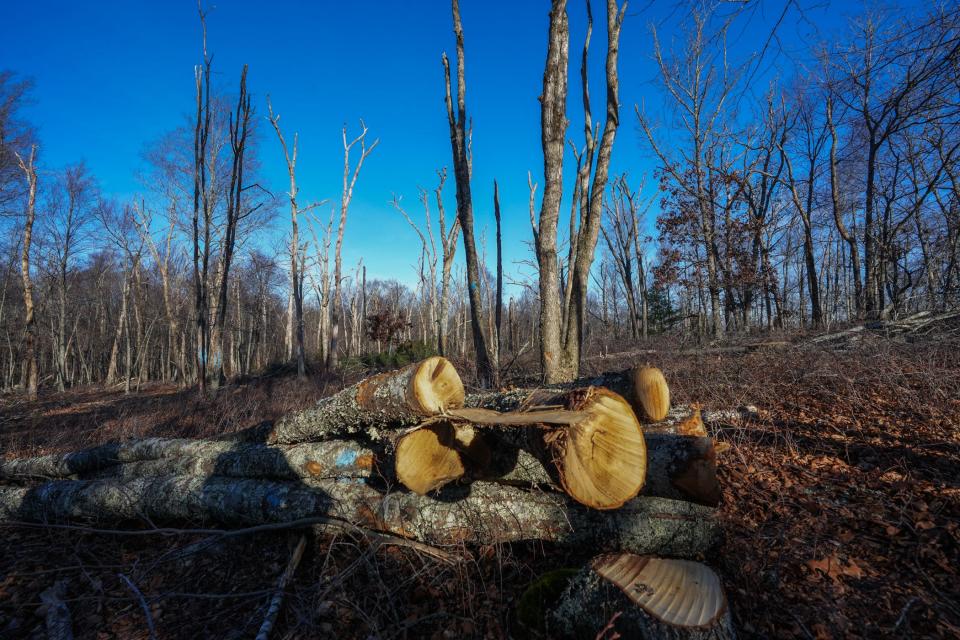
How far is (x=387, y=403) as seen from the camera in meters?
2.92

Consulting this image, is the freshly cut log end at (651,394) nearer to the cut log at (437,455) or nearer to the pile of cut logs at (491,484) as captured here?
the pile of cut logs at (491,484)

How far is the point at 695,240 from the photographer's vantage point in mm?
15977

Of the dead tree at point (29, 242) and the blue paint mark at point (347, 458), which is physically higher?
the dead tree at point (29, 242)

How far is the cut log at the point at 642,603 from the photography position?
5.65 feet

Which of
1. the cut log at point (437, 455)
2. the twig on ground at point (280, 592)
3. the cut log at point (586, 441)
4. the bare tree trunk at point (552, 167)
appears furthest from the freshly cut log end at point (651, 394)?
the twig on ground at point (280, 592)

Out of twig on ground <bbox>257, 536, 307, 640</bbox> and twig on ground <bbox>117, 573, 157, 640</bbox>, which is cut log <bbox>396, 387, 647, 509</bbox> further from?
twig on ground <bbox>117, 573, 157, 640</bbox>

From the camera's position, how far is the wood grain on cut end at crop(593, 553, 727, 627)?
1757 mm

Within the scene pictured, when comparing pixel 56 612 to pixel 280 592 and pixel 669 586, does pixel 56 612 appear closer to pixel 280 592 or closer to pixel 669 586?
pixel 280 592

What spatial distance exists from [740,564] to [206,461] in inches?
176

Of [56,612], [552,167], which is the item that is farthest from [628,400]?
[56,612]

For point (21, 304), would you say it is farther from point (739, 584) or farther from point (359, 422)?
point (739, 584)

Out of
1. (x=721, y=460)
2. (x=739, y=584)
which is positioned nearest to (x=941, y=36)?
(x=721, y=460)

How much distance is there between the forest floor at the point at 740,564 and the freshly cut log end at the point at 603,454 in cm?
73

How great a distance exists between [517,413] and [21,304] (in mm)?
41400
